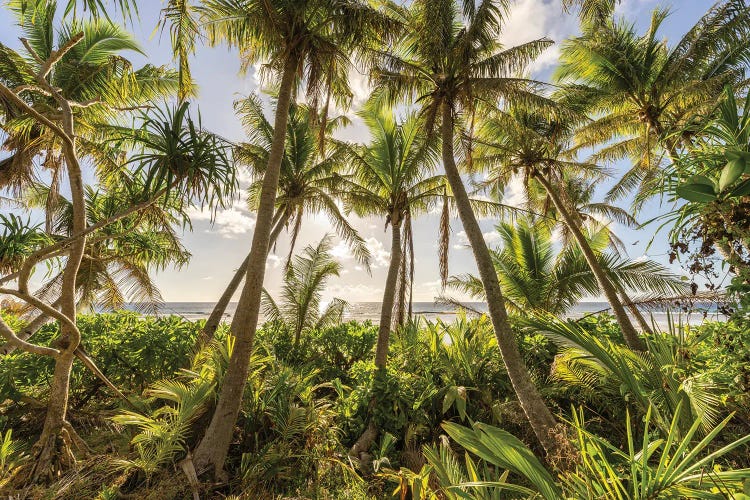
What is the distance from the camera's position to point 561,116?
21.2 feet

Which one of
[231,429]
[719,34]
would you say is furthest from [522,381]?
[719,34]

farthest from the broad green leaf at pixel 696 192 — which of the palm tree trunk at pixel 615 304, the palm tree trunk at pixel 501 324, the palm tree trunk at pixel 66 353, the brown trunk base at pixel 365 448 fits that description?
the palm tree trunk at pixel 615 304

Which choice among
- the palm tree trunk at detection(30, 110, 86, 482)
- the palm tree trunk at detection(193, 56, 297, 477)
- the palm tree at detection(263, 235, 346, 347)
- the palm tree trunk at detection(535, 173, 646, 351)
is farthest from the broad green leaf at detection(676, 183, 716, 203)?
the palm tree at detection(263, 235, 346, 347)

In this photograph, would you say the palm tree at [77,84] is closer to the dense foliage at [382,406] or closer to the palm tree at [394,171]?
the dense foliage at [382,406]

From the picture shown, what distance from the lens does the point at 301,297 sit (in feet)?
32.9

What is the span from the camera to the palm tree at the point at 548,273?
9.09m

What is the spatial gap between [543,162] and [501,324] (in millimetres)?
6459

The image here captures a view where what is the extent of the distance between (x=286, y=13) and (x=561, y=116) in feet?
18.5

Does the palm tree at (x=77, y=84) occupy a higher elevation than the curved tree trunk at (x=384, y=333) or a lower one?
higher

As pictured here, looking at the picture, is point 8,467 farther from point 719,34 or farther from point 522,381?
point 719,34

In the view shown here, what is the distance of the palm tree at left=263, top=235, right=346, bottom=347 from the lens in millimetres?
10000

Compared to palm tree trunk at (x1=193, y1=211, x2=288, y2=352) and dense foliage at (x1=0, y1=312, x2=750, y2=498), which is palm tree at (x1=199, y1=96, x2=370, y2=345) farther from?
dense foliage at (x1=0, y1=312, x2=750, y2=498)

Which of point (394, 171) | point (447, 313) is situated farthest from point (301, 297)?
point (447, 313)

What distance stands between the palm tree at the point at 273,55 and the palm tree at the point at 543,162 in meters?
3.94
